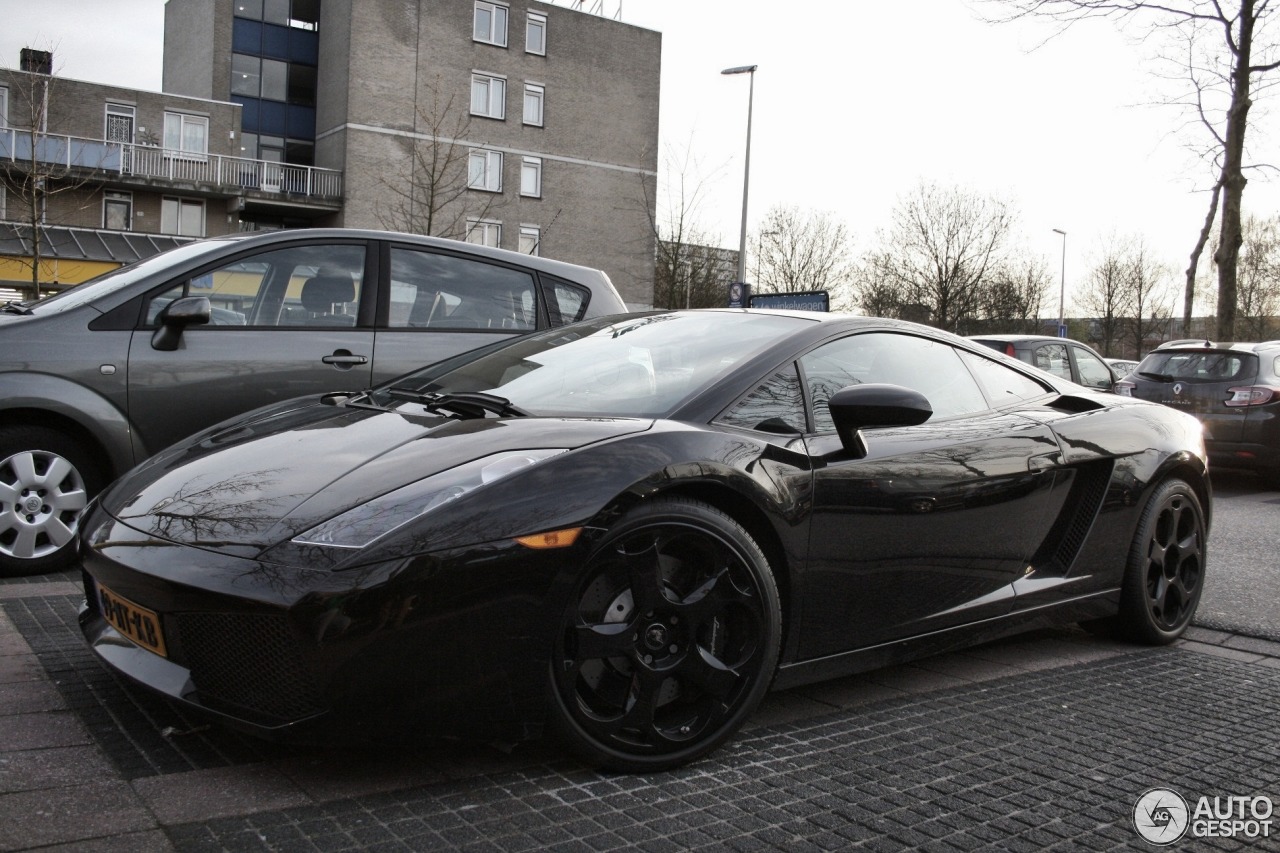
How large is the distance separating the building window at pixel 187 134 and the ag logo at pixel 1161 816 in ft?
123

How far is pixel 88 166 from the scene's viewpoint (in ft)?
107

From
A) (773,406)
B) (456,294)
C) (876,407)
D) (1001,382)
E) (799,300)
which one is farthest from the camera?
(799,300)

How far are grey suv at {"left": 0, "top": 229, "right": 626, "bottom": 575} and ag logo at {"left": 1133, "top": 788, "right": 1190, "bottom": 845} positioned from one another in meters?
3.71

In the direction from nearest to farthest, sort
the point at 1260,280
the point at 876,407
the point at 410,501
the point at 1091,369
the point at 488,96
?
the point at 410,501, the point at 876,407, the point at 1091,369, the point at 488,96, the point at 1260,280

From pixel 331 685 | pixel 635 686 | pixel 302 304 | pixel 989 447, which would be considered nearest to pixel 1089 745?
pixel 989 447

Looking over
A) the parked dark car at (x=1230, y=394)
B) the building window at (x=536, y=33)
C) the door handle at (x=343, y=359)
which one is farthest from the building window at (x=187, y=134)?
the door handle at (x=343, y=359)

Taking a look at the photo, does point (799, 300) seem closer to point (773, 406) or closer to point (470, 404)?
point (773, 406)

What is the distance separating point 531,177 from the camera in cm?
4138

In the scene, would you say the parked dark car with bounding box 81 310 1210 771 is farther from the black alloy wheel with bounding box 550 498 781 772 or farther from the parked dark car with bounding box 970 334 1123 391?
the parked dark car with bounding box 970 334 1123 391

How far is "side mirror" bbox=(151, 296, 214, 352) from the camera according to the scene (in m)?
4.85

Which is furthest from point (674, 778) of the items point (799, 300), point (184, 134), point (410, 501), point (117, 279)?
point (184, 134)

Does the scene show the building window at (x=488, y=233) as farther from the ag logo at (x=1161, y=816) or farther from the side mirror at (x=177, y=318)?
the ag logo at (x=1161, y=816)

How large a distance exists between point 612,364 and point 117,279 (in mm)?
2840

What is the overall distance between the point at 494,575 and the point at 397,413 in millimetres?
940
